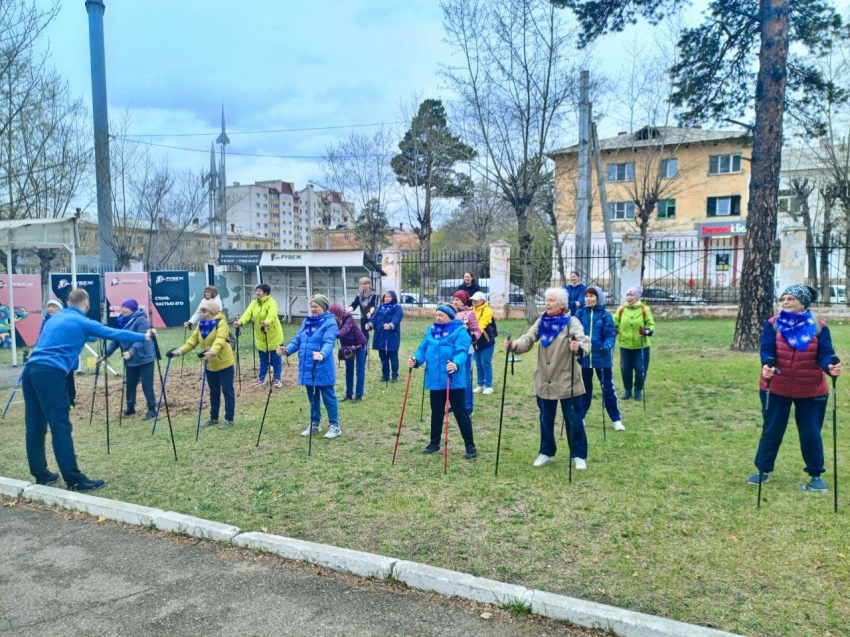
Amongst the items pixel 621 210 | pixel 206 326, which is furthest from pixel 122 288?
pixel 621 210

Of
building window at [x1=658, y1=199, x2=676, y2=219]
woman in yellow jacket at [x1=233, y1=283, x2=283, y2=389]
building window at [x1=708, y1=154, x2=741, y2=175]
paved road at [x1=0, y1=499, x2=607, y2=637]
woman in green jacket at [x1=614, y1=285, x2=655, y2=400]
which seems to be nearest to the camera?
paved road at [x1=0, y1=499, x2=607, y2=637]

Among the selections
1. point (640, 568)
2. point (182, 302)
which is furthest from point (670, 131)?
point (640, 568)

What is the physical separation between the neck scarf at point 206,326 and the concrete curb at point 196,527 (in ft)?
11.5

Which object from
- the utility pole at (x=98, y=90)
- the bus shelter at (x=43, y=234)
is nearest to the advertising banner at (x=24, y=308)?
the utility pole at (x=98, y=90)

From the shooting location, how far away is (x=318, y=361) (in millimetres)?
7316

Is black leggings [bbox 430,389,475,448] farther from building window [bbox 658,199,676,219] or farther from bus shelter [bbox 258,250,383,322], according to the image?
building window [bbox 658,199,676,219]

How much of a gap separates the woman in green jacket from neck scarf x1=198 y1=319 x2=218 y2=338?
5.69m

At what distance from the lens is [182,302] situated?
2309cm

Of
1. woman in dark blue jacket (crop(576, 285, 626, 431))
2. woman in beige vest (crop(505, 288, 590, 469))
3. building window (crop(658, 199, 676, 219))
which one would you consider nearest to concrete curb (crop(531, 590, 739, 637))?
woman in beige vest (crop(505, 288, 590, 469))

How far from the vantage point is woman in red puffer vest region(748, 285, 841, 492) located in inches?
204

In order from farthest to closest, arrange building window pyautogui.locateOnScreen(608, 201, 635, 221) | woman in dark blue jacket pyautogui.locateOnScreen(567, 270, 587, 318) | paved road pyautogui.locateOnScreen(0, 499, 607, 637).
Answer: building window pyautogui.locateOnScreen(608, 201, 635, 221) < woman in dark blue jacket pyautogui.locateOnScreen(567, 270, 587, 318) < paved road pyautogui.locateOnScreen(0, 499, 607, 637)

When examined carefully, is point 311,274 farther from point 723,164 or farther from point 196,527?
point 723,164

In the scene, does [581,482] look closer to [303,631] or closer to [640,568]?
[640,568]

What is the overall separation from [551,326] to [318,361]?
283 centimetres
